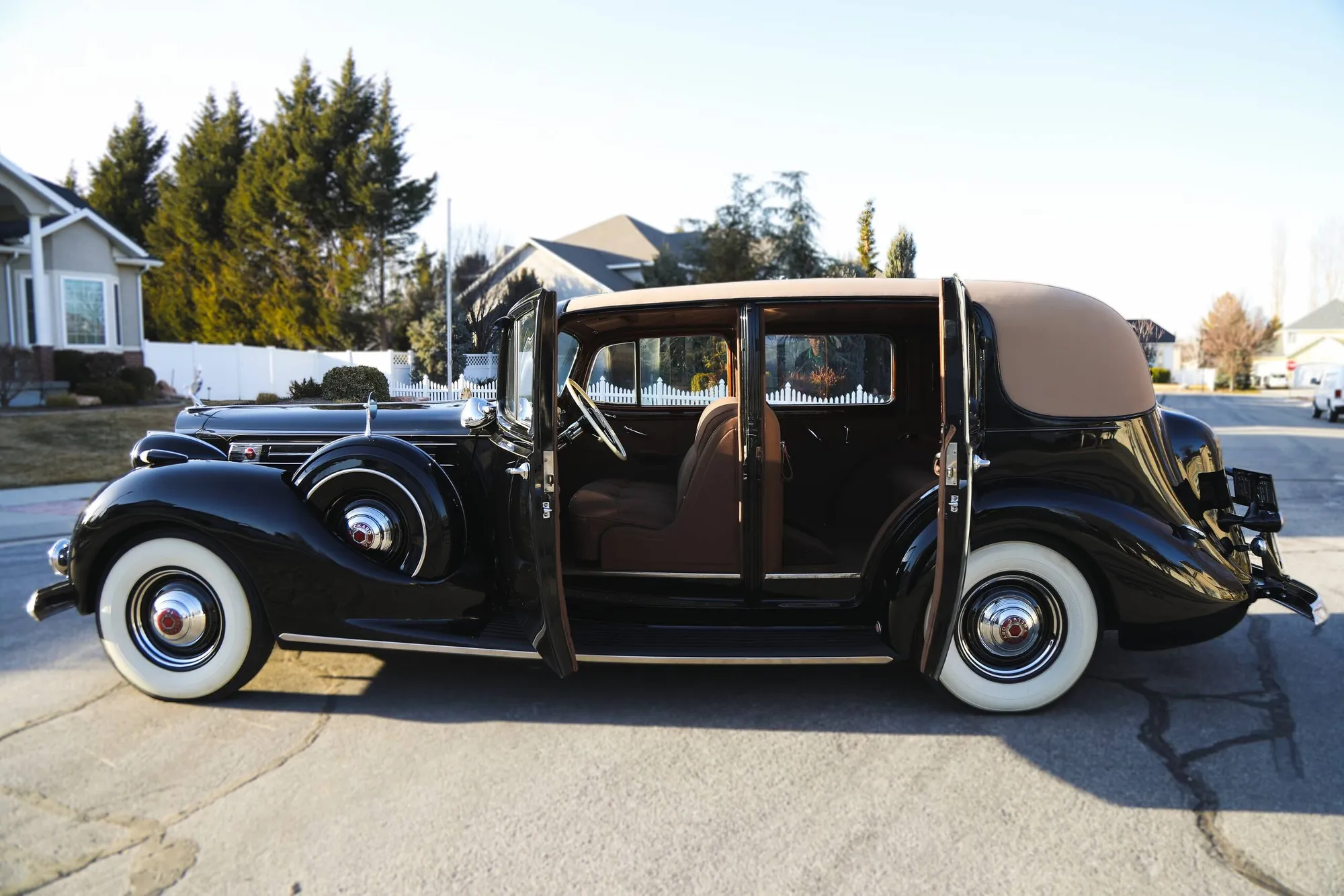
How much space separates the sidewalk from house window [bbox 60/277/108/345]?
13319 mm

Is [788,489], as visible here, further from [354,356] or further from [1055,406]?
[354,356]

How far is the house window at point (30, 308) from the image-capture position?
20578 mm

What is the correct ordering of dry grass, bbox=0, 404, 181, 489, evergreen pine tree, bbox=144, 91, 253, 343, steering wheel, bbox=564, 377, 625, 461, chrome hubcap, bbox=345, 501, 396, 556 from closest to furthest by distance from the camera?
chrome hubcap, bbox=345, 501, 396, 556
steering wheel, bbox=564, 377, 625, 461
dry grass, bbox=0, 404, 181, 489
evergreen pine tree, bbox=144, 91, 253, 343

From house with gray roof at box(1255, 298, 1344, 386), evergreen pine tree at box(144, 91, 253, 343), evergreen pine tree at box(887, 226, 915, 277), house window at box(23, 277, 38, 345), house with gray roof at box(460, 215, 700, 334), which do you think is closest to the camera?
evergreen pine tree at box(887, 226, 915, 277)

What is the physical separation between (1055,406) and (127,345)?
24.8 metres

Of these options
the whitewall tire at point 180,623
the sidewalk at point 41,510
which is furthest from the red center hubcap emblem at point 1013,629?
the sidewalk at point 41,510

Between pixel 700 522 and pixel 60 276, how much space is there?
925 inches

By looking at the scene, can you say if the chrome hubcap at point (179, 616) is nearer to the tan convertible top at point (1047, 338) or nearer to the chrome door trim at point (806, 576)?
the tan convertible top at point (1047, 338)

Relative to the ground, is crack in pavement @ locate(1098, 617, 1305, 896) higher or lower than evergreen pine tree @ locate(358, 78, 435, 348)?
lower

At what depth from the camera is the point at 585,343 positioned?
15.9ft

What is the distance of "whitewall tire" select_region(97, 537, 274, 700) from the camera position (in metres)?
3.66

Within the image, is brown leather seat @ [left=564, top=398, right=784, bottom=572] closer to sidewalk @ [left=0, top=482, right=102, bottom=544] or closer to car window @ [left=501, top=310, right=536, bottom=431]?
car window @ [left=501, top=310, right=536, bottom=431]

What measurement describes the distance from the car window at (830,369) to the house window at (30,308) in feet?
72.2

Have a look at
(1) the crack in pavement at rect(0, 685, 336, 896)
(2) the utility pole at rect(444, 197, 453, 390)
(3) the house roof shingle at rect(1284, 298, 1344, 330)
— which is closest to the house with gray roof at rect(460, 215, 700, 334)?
(2) the utility pole at rect(444, 197, 453, 390)
